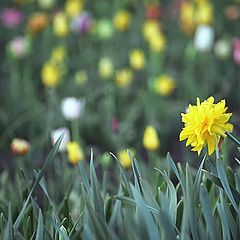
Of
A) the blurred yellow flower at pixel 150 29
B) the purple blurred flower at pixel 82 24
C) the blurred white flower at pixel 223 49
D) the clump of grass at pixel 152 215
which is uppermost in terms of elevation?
the clump of grass at pixel 152 215

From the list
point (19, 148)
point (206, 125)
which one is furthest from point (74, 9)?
point (206, 125)

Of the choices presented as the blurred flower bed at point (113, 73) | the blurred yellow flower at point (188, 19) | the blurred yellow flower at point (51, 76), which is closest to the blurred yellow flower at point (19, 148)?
the blurred flower bed at point (113, 73)

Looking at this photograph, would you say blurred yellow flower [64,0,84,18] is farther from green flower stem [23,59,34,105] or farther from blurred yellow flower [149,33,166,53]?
blurred yellow flower [149,33,166,53]

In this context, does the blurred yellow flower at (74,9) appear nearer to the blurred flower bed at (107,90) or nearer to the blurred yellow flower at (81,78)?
the blurred flower bed at (107,90)

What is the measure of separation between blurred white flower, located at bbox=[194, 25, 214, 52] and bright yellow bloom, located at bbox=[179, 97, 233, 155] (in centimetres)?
207

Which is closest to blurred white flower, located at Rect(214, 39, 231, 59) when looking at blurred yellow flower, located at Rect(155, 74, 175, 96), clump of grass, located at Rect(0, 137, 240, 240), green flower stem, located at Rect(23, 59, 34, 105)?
blurred yellow flower, located at Rect(155, 74, 175, 96)

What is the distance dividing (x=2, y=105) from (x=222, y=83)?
111 centimetres

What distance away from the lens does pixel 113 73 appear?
134 inches

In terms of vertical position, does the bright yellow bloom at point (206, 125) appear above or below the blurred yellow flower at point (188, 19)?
above

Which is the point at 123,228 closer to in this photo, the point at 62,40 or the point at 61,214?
the point at 61,214

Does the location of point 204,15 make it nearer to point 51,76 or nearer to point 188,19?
point 188,19

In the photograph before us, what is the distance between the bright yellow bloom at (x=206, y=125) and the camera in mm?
1602

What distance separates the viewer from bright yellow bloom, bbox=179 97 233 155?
5.25ft

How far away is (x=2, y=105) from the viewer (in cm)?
368
